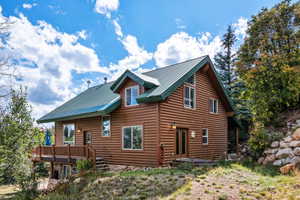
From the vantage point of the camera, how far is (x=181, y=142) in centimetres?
1295

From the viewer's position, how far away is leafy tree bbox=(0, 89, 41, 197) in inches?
325

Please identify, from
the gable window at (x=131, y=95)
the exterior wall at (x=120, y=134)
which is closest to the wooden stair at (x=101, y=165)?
the exterior wall at (x=120, y=134)

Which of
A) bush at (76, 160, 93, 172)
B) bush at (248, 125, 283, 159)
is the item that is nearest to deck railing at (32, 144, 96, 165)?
bush at (76, 160, 93, 172)

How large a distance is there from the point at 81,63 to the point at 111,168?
27.9 feet

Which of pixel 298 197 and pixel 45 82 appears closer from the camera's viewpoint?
pixel 298 197

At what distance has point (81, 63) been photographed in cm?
1752

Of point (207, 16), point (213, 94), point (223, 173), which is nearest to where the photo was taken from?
point (223, 173)

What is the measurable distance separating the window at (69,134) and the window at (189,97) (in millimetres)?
8199

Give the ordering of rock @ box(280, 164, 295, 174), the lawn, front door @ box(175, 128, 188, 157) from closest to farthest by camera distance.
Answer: the lawn → rock @ box(280, 164, 295, 174) → front door @ box(175, 128, 188, 157)

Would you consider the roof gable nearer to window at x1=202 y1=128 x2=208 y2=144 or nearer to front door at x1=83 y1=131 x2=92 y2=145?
front door at x1=83 y1=131 x2=92 y2=145

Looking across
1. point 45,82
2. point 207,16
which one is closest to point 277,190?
point 207,16

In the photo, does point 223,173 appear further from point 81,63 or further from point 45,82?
point 45,82

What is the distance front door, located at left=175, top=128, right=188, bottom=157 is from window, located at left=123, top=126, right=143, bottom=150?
2034 mm

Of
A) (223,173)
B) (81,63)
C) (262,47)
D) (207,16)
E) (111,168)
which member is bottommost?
(111,168)
